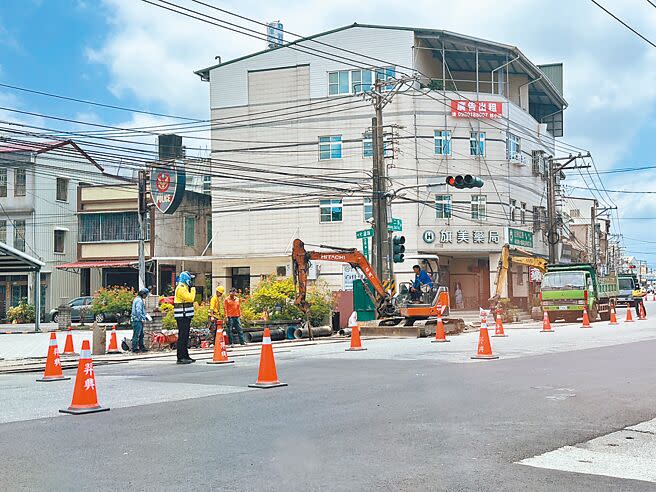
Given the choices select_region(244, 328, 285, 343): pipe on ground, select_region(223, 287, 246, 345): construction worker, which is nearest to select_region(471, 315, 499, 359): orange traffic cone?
select_region(223, 287, 246, 345): construction worker

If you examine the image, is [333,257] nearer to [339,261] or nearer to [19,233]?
[339,261]

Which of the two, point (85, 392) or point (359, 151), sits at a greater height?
point (359, 151)

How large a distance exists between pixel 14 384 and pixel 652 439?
→ 32.7 ft

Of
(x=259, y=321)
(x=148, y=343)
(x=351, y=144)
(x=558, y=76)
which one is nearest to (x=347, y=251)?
(x=259, y=321)

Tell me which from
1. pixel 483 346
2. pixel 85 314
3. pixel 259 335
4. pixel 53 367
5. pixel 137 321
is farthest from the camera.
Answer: pixel 85 314

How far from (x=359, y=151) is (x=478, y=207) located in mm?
7492

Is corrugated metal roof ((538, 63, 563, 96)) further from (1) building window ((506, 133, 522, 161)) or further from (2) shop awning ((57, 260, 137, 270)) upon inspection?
(2) shop awning ((57, 260, 137, 270))

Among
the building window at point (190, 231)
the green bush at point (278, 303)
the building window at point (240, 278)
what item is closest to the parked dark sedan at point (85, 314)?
the building window at point (240, 278)

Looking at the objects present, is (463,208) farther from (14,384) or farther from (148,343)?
(14,384)

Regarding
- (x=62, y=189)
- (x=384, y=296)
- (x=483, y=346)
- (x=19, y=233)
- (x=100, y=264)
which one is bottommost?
(x=483, y=346)

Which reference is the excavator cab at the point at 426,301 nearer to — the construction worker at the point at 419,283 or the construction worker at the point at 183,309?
the construction worker at the point at 419,283

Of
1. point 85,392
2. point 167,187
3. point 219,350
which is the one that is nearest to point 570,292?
point 167,187

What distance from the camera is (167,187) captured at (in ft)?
119

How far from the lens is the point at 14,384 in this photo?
524 inches
